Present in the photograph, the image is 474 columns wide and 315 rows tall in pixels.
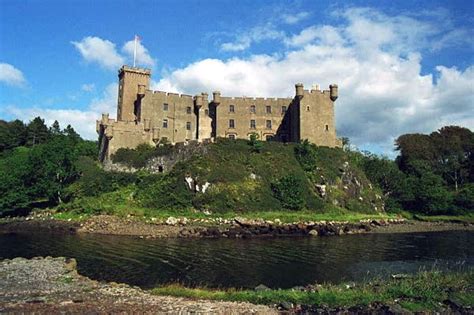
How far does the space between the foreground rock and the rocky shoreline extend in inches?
766

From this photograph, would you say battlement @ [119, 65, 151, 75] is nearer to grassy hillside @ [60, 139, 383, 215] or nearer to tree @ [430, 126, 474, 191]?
grassy hillside @ [60, 139, 383, 215]

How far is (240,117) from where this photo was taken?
223ft

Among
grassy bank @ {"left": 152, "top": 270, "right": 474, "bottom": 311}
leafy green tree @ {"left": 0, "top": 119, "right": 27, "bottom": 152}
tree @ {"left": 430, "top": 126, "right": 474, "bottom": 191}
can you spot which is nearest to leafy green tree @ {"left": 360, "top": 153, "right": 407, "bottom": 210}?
tree @ {"left": 430, "top": 126, "right": 474, "bottom": 191}

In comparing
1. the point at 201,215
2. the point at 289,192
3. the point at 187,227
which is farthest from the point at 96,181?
Result: the point at 289,192

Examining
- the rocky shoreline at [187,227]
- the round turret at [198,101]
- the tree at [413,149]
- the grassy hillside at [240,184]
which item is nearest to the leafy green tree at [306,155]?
the grassy hillside at [240,184]

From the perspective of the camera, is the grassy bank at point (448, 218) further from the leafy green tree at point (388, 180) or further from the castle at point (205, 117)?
the castle at point (205, 117)

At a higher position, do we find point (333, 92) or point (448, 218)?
point (333, 92)

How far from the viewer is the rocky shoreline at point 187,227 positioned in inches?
1587

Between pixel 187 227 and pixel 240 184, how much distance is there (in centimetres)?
1173

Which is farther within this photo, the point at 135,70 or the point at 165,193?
the point at 135,70

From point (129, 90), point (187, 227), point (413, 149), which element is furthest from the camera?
point (413, 149)

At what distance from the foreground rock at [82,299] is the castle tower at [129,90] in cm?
4748

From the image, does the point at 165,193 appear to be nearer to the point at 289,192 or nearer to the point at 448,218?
the point at 289,192

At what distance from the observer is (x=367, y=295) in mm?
15750
